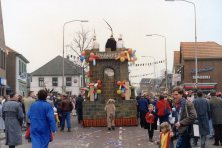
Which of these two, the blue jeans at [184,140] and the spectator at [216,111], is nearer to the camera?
the blue jeans at [184,140]

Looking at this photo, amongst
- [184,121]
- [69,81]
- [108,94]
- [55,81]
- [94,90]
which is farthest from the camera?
[55,81]

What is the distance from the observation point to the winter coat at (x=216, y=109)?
16297 mm

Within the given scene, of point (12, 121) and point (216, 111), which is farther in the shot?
point (216, 111)

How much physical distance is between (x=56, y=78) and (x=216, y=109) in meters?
77.5

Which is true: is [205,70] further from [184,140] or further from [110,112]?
[184,140]

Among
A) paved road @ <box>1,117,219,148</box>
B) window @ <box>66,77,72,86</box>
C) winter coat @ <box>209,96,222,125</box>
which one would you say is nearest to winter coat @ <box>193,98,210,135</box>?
winter coat @ <box>209,96,222,125</box>

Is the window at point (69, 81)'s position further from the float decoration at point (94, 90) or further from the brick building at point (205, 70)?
the float decoration at point (94, 90)

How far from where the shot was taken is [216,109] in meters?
16.4

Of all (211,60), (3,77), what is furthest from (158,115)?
(211,60)

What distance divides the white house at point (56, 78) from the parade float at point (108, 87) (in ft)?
207

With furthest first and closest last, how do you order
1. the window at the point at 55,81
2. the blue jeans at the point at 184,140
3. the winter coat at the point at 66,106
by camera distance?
the window at the point at 55,81
the winter coat at the point at 66,106
the blue jeans at the point at 184,140

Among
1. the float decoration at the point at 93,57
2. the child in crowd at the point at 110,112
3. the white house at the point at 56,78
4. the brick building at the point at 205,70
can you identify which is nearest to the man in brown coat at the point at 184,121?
the child in crowd at the point at 110,112

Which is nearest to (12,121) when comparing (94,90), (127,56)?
(94,90)

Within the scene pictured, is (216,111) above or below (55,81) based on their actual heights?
below
